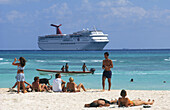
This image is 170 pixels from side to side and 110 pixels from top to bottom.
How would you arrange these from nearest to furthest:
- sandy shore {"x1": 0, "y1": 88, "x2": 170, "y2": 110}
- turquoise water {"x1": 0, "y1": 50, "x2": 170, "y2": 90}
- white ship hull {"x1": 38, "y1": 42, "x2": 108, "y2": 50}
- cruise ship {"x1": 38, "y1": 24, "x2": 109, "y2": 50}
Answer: sandy shore {"x1": 0, "y1": 88, "x2": 170, "y2": 110} → turquoise water {"x1": 0, "y1": 50, "x2": 170, "y2": 90} → cruise ship {"x1": 38, "y1": 24, "x2": 109, "y2": 50} → white ship hull {"x1": 38, "y1": 42, "x2": 108, "y2": 50}

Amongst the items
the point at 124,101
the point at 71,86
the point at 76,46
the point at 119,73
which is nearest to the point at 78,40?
the point at 76,46

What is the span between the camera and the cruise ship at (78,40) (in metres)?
120

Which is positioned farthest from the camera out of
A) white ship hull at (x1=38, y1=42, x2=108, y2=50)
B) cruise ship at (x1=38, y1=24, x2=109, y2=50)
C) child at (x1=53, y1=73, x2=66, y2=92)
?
white ship hull at (x1=38, y1=42, x2=108, y2=50)

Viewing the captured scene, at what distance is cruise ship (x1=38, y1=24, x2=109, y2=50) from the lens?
119938mm

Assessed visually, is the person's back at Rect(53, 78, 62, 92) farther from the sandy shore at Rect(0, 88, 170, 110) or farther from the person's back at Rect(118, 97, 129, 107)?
the person's back at Rect(118, 97, 129, 107)

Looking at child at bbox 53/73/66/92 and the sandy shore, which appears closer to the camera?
the sandy shore

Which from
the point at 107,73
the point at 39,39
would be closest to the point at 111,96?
the point at 107,73

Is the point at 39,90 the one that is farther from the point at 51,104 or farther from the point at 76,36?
the point at 76,36

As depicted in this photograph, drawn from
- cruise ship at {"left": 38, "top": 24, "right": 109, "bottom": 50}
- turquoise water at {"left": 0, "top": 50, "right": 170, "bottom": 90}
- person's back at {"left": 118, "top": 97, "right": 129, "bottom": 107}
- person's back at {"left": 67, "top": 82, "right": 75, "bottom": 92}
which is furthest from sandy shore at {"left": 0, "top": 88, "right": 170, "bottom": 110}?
cruise ship at {"left": 38, "top": 24, "right": 109, "bottom": 50}

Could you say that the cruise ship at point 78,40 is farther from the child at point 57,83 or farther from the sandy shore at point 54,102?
the sandy shore at point 54,102

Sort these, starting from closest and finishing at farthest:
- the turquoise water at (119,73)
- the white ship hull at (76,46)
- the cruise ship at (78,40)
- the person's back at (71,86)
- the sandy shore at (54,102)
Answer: the sandy shore at (54,102) → the person's back at (71,86) → the turquoise water at (119,73) → the cruise ship at (78,40) → the white ship hull at (76,46)

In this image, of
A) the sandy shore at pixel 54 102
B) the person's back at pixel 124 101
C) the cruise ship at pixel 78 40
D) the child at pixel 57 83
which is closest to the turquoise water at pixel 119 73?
the child at pixel 57 83

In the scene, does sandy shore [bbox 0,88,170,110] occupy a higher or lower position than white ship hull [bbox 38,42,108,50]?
lower

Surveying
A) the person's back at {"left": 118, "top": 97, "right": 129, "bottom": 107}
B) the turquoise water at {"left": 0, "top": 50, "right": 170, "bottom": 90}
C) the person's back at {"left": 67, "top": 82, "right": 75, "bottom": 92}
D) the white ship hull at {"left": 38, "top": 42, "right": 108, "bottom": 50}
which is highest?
the white ship hull at {"left": 38, "top": 42, "right": 108, "bottom": 50}
